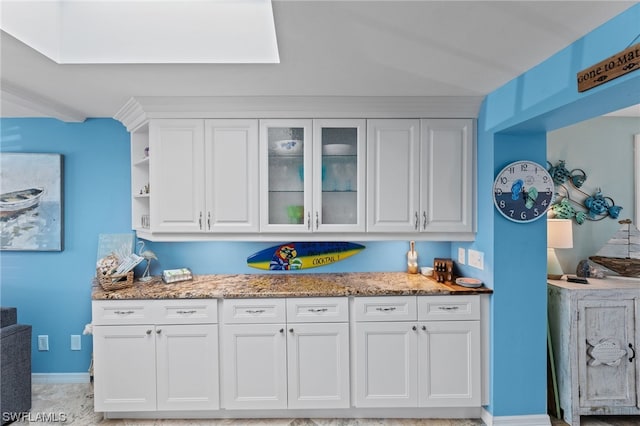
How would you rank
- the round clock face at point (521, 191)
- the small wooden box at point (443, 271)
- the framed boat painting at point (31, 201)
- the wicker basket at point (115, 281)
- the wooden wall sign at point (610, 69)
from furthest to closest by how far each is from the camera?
1. the framed boat painting at point (31, 201)
2. the small wooden box at point (443, 271)
3. the wicker basket at point (115, 281)
4. the round clock face at point (521, 191)
5. the wooden wall sign at point (610, 69)

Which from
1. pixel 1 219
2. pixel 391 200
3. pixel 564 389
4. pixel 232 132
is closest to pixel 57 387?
pixel 1 219

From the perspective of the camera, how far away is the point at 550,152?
2.94 metres

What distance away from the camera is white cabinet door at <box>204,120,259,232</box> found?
8.24 ft

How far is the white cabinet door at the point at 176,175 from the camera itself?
250cm

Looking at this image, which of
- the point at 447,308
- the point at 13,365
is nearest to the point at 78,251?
the point at 13,365

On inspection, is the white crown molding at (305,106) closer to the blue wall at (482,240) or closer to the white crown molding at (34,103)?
the blue wall at (482,240)

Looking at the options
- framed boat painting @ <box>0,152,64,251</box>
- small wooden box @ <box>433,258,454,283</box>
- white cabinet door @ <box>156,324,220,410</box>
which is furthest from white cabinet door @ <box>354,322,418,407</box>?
framed boat painting @ <box>0,152,64,251</box>

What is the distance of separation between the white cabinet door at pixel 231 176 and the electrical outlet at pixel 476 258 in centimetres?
168

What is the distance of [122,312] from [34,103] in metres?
1.64

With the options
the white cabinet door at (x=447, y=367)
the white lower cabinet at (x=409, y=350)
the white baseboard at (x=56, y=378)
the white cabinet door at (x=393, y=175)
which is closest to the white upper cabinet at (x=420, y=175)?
the white cabinet door at (x=393, y=175)

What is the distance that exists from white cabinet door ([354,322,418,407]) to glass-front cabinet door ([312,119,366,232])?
2.53 ft

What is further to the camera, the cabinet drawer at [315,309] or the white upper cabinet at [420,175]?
the white upper cabinet at [420,175]

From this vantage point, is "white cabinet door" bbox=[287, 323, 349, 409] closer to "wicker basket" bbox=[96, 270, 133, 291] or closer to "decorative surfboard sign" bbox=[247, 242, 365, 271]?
"decorative surfboard sign" bbox=[247, 242, 365, 271]

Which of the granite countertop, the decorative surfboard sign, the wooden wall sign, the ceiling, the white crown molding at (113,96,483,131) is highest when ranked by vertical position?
the ceiling
